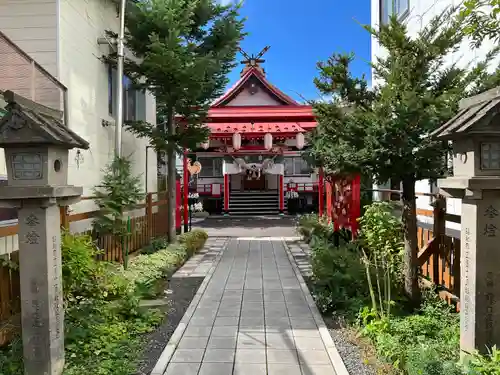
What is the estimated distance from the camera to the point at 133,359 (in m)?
4.04

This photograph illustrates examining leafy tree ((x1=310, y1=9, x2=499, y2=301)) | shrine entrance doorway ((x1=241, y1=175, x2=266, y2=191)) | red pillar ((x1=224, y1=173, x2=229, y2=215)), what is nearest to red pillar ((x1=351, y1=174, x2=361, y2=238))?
leafy tree ((x1=310, y1=9, x2=499, y2=301))

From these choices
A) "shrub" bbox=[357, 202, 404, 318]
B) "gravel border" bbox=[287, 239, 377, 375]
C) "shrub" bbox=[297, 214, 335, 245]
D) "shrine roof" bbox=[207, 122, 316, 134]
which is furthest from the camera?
"shrine roof" bbox=[207, 122, 316, 134]

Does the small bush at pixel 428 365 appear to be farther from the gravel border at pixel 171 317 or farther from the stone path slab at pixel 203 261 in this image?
the stone path slab at pixel 203 261

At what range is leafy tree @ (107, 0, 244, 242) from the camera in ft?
28.6

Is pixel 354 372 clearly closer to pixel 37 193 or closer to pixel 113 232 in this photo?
pixel 37 193

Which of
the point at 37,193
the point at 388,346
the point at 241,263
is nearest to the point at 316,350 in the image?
the point at 388,346

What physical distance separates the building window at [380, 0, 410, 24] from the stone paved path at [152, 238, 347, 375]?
6.24 m

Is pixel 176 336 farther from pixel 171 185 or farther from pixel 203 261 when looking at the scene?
pixel 171 185

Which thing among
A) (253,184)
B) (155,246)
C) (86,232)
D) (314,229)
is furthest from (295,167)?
(86,232)

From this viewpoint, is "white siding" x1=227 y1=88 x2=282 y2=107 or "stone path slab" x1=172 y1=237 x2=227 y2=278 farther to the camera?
"white siding" x1=227 y1=88 x2=282 y2=107

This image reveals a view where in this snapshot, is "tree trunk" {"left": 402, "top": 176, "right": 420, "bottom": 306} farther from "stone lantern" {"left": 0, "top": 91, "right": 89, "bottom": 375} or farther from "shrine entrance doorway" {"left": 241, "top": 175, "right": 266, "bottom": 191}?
"shrine entrance doorway" {"left": 241, "top": 175, "right": 266, "bottom": 191}

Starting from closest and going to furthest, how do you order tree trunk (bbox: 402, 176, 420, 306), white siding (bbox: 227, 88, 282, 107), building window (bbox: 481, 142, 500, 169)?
building window (bbox: 481, 142, 500, 169), tree trunk (bbox: 402, 176, 420, 306), white siding (bbox: 227, 88, 282, 107)

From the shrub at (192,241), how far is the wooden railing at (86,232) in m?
0.71

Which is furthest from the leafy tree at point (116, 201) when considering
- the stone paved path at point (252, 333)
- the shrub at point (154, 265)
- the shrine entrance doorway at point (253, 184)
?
the shrine entrance doorway at point (253, 184)
